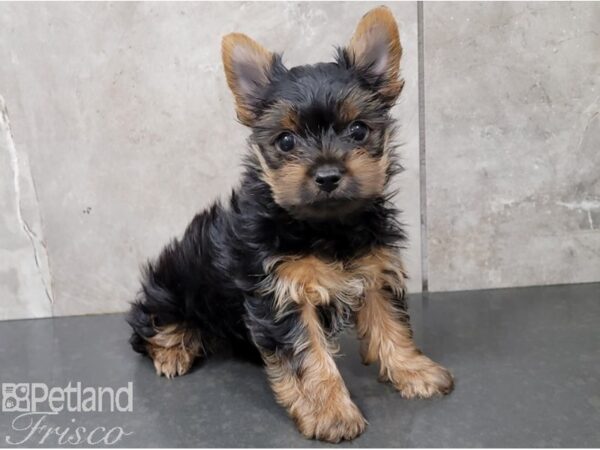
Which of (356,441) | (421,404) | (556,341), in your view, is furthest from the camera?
(556,341)

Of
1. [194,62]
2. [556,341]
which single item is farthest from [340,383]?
[194,62]

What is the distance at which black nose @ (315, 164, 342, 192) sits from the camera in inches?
80.6

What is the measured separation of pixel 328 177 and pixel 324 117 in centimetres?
24

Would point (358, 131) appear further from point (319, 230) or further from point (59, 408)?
point (59, 408)

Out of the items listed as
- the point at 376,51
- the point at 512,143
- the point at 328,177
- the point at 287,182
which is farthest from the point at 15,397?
the point at 512,143

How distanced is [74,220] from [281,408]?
1.77 m

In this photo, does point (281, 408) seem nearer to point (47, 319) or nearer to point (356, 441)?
point (356, 441)

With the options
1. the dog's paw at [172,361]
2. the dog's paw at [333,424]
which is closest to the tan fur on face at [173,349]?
the dog's paw at [172,361]

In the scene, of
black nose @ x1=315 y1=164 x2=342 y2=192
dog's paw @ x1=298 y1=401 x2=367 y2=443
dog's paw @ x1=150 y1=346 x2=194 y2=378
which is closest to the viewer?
black nose @ x1=315 y1=164 x2=342 y2=192

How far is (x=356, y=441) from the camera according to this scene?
2.18m

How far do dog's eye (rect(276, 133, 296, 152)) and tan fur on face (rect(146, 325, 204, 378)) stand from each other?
1.08 meters

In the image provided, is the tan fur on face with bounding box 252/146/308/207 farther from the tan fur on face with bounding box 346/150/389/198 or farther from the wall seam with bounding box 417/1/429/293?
the wall seam with bounding box 417/1/429/293

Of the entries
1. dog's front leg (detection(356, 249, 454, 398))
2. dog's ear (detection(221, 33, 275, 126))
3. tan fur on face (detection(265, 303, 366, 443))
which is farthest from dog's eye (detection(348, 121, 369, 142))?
tan fur on face (detection(265, 303, 366, 443))

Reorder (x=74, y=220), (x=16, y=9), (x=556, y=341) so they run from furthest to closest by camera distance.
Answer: (x=74, y=220) → (x=16, y=9) → (x=556, y=341)
